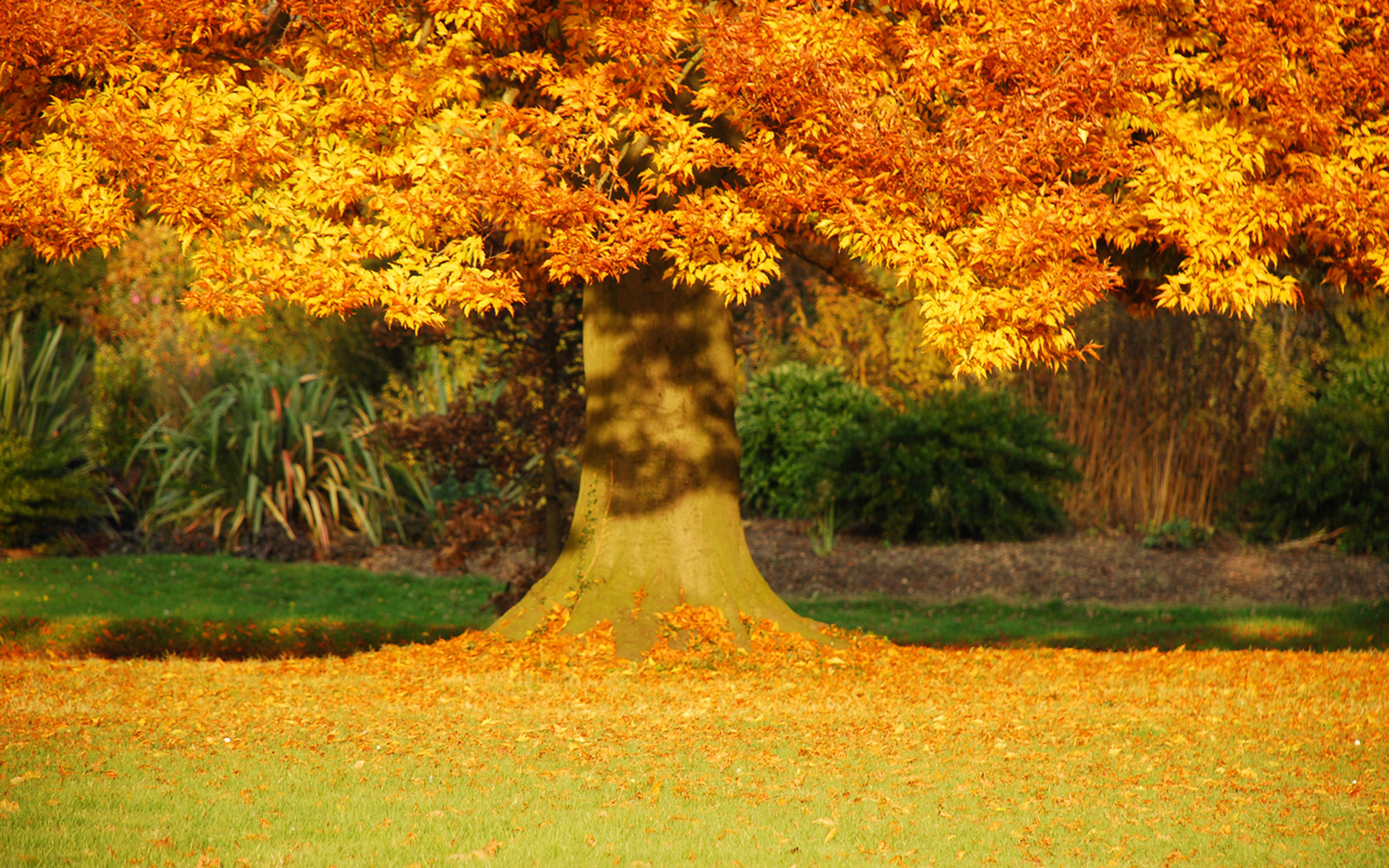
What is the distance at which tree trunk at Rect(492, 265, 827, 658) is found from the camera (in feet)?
24.3

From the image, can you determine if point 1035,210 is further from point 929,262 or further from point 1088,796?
point 1088,796

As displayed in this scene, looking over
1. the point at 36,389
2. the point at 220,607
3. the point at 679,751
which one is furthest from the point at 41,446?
the point at 679,751

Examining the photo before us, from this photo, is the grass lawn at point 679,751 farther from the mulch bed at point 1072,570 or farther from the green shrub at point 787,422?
the green shrub at point 787,422

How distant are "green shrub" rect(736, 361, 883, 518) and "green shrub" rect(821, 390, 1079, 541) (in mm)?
936

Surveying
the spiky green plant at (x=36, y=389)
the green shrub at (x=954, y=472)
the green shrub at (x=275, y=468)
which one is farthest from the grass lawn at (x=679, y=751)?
the spiky green plant at (x=36, y=389)

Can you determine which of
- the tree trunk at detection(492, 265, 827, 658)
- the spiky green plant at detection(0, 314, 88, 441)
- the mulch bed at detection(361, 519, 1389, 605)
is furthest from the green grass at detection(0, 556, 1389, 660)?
the tree trunk at detection(492, 265, 827, 658)

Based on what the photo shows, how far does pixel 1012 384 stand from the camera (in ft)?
47.2

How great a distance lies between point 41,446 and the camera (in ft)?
40.5

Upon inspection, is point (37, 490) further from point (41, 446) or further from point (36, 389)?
point (36, 389)

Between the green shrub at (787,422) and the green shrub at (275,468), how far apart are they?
3.80 meters

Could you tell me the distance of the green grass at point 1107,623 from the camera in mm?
9148

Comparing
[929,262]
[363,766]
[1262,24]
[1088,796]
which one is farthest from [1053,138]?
[363,766]

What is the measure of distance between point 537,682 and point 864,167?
3.09 m

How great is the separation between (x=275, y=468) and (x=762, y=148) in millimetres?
8293
